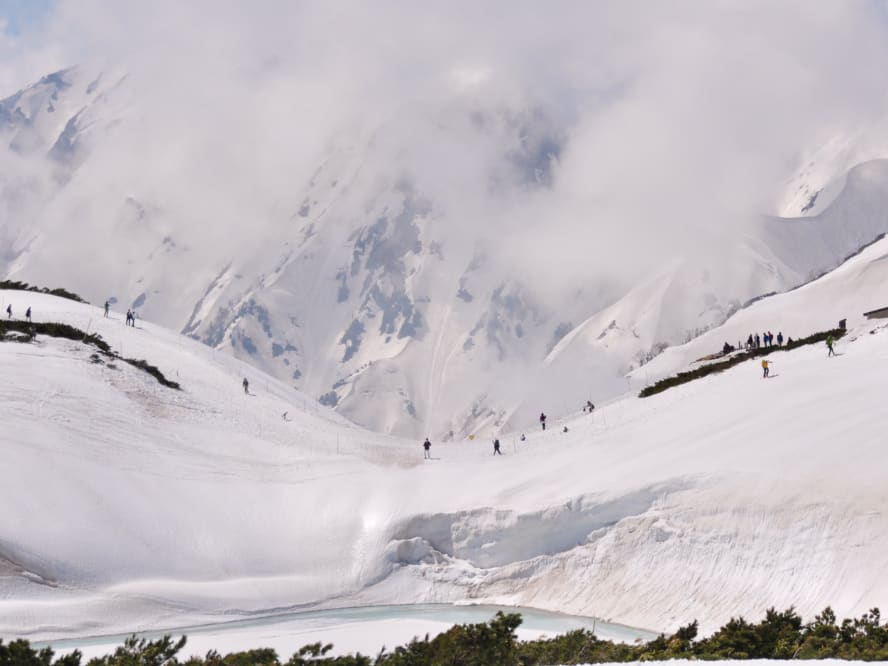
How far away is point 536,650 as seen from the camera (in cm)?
3250

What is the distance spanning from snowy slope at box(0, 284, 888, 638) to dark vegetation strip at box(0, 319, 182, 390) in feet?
6.65

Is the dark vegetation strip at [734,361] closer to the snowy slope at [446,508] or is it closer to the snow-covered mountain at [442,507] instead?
the snow-covered mountain at [442,507]

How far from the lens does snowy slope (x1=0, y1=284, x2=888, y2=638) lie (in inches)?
1741

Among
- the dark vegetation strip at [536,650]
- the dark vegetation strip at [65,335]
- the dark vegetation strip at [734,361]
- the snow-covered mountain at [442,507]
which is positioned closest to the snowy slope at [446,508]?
the snow-covered mountain at [442,507]

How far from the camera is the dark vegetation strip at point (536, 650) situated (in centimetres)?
2947

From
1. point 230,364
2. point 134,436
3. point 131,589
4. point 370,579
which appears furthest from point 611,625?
point 230,364

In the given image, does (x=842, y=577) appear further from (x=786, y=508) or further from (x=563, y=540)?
(x=563, y=540)

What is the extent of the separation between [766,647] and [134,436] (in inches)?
1450

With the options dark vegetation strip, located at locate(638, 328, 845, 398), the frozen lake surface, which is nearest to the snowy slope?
the frozen lake surface

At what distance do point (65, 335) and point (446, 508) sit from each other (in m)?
28.0

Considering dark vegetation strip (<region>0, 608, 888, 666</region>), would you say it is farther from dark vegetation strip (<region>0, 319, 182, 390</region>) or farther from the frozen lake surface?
dark vegetation strip (<region>0, 319, 182, 390</region>)

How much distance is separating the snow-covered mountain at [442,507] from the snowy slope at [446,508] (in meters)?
0.10

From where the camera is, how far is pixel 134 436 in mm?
59938

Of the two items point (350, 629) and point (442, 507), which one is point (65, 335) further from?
point (350, 629)
